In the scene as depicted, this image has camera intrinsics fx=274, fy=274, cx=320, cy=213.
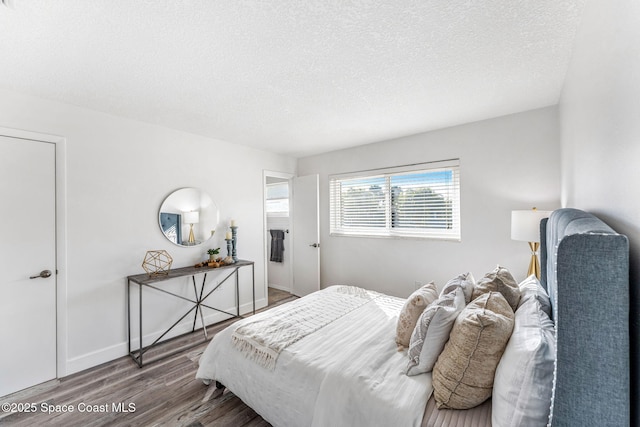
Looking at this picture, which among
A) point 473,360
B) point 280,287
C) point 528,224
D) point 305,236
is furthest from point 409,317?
point 280,287

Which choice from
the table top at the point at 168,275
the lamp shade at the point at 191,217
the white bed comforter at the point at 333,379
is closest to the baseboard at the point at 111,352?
the table top at the point at 168,275

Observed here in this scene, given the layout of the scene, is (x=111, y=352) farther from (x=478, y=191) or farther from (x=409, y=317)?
(x=478, y=191)

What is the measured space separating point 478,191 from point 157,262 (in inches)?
145

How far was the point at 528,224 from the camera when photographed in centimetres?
235

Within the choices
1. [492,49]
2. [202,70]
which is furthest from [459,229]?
[202,70]

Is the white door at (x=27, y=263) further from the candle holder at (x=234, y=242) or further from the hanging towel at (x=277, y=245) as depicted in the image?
the hanging towel at (x=277, y=245)

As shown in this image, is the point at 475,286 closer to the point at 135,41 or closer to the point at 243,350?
the point at 243,350

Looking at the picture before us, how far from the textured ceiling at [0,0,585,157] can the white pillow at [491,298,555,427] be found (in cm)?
158

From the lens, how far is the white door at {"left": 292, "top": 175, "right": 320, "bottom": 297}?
14.2ft

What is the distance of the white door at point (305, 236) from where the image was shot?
4320mm

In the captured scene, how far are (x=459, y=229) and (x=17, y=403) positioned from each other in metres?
4.31

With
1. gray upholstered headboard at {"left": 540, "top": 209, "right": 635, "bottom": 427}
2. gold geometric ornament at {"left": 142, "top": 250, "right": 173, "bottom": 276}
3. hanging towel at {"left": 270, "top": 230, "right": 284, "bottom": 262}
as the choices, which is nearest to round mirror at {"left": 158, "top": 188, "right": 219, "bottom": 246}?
gold geometric ornament at {"left": 142, "top": 250, "right": 173, "bottom": 276}

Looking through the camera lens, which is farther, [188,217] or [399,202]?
[399,202]

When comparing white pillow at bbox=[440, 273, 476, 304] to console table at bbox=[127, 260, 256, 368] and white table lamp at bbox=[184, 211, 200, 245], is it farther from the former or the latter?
white table lamp at bbox=[184, 211, 200, 245]
